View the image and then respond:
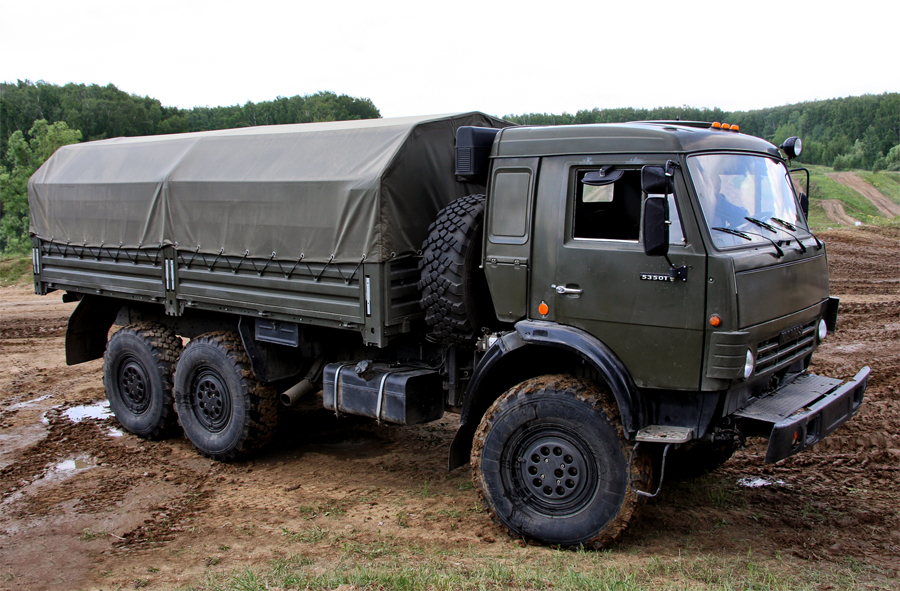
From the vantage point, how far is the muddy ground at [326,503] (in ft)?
17.0

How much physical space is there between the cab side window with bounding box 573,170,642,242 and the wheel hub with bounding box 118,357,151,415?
17.9ft

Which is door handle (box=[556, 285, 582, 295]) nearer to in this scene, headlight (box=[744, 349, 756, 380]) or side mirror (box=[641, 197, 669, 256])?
side mirror (box=[641, 197, 669, 256])

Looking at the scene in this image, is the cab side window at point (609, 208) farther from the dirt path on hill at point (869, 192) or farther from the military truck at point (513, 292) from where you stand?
the dirt path on hill at point (869, 192)

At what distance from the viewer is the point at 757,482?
638 cm

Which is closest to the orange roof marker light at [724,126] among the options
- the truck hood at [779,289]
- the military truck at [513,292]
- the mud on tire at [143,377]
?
the military truck at [513,292]

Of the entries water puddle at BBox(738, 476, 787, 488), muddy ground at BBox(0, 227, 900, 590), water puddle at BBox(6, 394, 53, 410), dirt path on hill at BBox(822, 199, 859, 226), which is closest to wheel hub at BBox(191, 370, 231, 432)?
muddy ground at BBox(0, 227, 900, 590)

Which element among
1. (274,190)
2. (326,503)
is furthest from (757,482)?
(274,190)

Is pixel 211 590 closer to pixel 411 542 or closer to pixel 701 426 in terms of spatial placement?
pixel 411 542

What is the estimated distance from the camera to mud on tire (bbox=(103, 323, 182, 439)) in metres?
8.03

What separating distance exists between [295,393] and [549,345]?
3.21 metres

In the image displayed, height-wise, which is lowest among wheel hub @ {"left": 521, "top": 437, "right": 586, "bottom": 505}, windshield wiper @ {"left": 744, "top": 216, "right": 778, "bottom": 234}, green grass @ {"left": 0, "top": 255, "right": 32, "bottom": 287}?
green grass @ {"left": 0, "top": 255, "right": 32, "bottom": 287}

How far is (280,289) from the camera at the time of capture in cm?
665

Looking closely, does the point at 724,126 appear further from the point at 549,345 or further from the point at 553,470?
the point at 553,470

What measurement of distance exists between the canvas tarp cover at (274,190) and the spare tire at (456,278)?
0.45 metres
